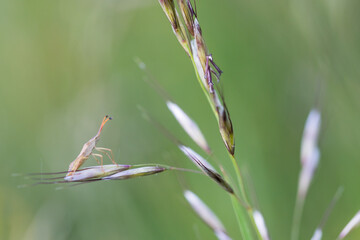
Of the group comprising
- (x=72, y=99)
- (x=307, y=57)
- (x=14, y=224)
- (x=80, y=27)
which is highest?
(x=80, y=27)

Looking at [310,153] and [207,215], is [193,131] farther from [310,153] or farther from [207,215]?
[310,153]

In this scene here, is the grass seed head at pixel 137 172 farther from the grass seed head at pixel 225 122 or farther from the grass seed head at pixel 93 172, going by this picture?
the grass seed head at pixel 225 122

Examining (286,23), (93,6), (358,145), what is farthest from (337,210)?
(93,6)

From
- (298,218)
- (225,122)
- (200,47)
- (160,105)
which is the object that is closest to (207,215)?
(225,122)

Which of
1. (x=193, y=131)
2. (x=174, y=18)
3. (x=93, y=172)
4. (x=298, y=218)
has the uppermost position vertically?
(x=174, y=18)

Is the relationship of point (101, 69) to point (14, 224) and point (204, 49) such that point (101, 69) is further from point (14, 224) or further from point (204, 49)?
point (204, 49)

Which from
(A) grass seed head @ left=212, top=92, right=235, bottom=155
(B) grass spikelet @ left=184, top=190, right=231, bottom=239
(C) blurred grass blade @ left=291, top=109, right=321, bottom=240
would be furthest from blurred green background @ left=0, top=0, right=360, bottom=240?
(A) grass seed head @ left=212, top=92, right=235, bottom=155
